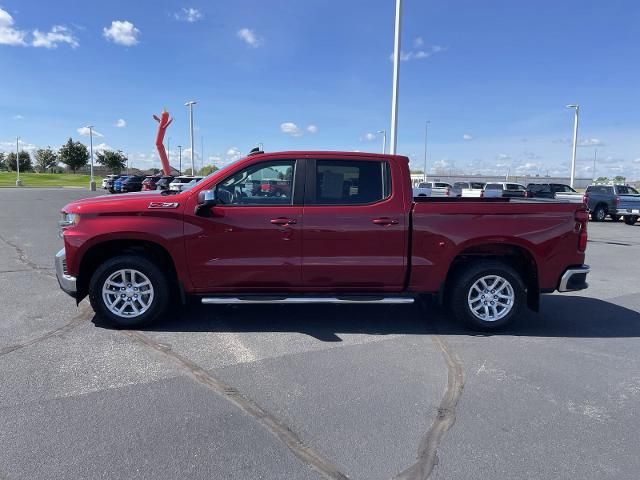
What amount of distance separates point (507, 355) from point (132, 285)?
12.8 ft

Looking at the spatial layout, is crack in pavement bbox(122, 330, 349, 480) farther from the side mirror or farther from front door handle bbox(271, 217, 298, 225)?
front door handle bbox(271, 217, 298, 225)

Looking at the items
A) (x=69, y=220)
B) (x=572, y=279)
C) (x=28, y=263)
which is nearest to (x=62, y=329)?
(x=69, y=220)

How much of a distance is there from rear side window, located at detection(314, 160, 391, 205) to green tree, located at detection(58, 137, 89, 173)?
90659 millimetres

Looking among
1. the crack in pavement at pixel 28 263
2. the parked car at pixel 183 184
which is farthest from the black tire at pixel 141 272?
the crack in pavement at pixel 28 263

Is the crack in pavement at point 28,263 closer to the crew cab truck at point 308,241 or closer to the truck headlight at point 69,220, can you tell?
the truck headlight at point 69,220

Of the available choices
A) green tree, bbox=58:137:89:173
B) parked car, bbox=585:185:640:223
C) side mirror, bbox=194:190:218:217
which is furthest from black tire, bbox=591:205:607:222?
green tree, bbox=58:137:89:173

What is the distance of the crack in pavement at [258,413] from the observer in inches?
118

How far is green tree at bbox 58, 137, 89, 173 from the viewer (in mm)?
84875

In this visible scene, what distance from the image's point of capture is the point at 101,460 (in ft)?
9.86

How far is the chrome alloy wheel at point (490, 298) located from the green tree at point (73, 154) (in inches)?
3603

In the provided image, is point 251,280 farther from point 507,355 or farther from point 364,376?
point 507,355

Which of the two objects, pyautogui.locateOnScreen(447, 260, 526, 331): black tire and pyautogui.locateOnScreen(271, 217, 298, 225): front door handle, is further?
pyautogui.locateOnScreen(447, 260, 526, 331): black tire

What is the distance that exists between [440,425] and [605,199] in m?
23.5

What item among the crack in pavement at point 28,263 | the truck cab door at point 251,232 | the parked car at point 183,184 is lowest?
the crack in pavement at point 28,263
